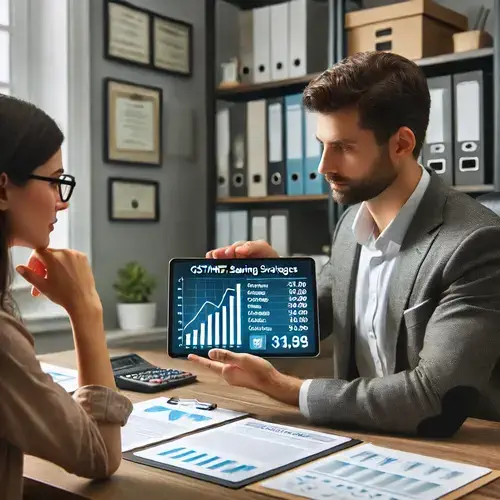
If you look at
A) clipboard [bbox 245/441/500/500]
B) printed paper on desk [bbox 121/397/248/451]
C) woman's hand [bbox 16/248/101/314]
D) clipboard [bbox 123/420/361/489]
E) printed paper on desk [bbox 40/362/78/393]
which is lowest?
clipboard [bbox 245/441/500/500]

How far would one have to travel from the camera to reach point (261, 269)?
144 centimetres

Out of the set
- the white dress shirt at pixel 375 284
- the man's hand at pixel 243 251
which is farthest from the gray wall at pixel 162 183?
the white dress shirt at pixel 375 284

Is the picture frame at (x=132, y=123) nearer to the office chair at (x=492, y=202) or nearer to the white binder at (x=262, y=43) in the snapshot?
the white binder at (x=262, y=43)

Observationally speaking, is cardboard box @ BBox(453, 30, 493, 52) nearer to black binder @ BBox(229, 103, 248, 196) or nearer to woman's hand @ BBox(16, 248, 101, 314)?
black binder @ BBox(229, 103, 248, 196)

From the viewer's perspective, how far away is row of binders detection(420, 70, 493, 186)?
2.38 meters

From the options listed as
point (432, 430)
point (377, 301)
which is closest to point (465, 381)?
point (432, 430)

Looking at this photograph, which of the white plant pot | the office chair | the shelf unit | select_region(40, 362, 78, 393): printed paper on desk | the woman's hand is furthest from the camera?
the white plant pot

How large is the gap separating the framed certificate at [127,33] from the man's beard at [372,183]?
Result: 1.61 m

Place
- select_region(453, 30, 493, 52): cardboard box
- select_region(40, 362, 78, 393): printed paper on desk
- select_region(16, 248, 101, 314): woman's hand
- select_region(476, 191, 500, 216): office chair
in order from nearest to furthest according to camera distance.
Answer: select_region(16, 248, 101, 314): woman's hand, select_region(40, 362, 78, 393): printed paper on desk, select_region(476, 191, 500, 216): office chair, select_region(453, 30, 493, 52): cardboard box

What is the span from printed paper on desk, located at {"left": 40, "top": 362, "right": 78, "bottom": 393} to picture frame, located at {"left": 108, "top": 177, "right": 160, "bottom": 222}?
48.2 inches

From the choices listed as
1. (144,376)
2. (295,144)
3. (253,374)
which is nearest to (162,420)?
(253,374)

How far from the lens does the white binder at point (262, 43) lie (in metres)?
2.88

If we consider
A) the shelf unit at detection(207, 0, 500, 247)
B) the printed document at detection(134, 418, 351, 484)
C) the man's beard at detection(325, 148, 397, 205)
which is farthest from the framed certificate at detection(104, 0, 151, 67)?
the printed document at detection(134, 418, 351, 484)

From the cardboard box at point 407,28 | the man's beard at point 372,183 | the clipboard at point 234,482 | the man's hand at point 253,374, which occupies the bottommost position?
the clipboard at point 234,482
